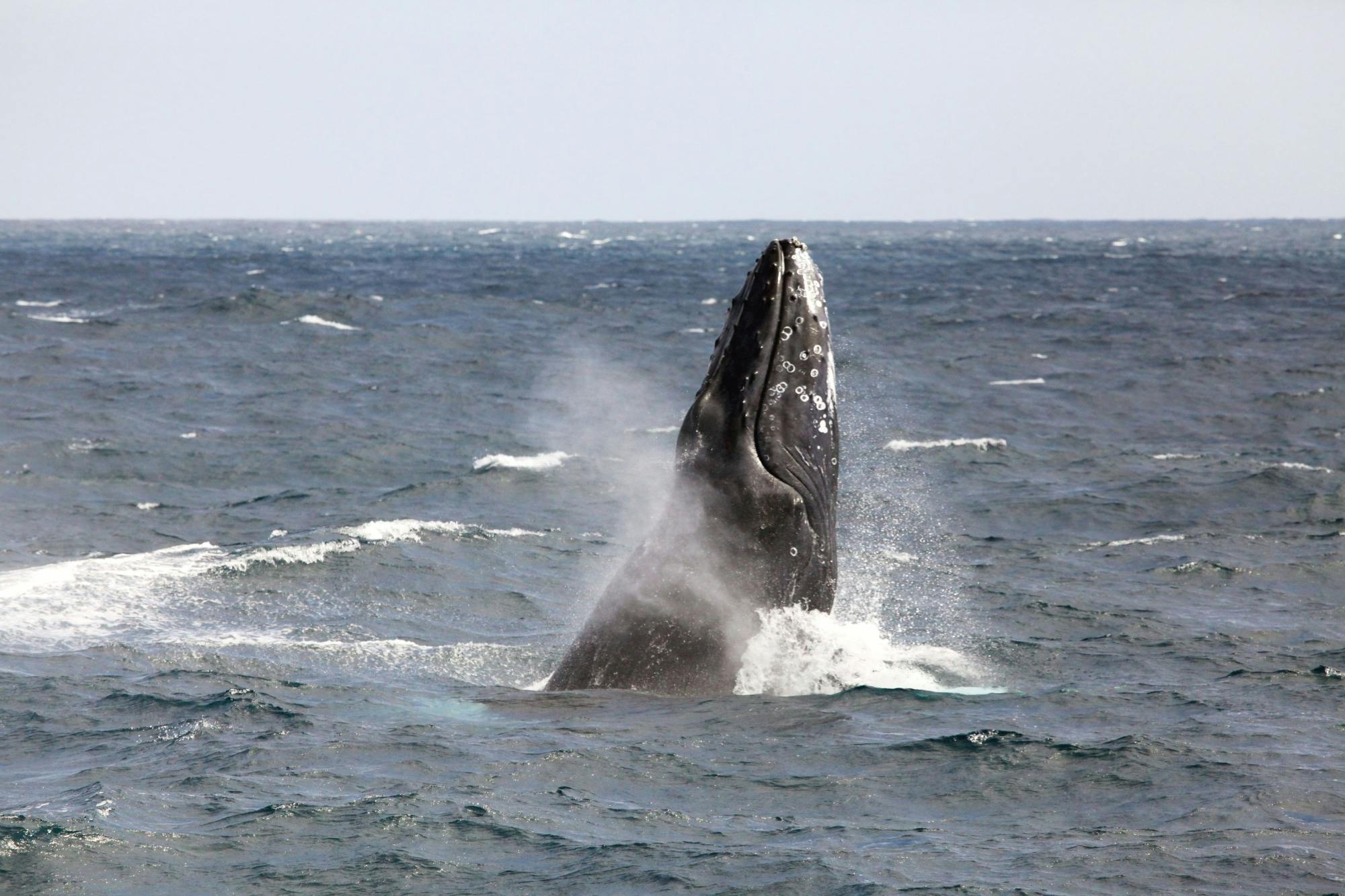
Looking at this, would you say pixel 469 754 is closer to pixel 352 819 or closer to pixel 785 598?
pixel 352 819

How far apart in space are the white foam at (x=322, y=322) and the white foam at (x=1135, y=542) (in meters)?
35.6

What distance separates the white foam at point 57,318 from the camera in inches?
1929

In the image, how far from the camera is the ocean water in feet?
26.0

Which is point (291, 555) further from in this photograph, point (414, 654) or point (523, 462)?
point (523, 462)

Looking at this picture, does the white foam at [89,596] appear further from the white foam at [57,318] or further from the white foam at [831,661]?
the white foam at [57,318]

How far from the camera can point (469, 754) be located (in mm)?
9445

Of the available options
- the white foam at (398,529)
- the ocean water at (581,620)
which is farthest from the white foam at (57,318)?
the white foam at (398,529)

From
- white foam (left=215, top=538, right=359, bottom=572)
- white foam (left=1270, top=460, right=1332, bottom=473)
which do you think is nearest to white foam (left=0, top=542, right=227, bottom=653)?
white foam (left=215, top=538, right=359, bottom=572)

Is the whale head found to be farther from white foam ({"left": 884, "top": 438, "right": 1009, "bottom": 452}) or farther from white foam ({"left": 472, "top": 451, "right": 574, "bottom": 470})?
white foam ({"left": 884, "top": 438, "right": 1009, "bottom": 452})

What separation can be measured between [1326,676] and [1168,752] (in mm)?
3417

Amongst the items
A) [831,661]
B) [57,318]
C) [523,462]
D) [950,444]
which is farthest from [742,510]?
[57,318]

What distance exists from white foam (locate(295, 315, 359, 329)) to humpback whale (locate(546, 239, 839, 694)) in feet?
141

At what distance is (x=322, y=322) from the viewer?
53.2m

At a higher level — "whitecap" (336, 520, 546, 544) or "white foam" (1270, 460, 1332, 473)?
"white foam" (1270, 460, 1332, 473)
